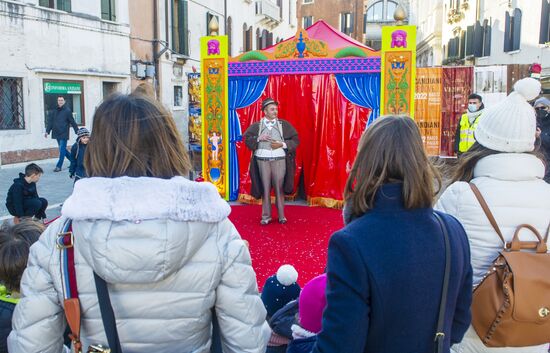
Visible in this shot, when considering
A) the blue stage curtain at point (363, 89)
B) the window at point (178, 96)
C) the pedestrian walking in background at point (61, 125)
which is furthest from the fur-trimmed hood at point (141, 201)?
the window at point (178, 96)

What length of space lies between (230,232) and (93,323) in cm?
46

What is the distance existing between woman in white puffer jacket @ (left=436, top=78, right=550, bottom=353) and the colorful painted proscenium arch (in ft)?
21.1

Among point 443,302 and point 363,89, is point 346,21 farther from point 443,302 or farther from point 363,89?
point 443,302

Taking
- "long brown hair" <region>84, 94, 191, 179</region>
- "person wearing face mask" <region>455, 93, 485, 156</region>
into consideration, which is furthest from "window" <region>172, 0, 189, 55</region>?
"long brown hair" <region>84, 94, 191, 179</region>

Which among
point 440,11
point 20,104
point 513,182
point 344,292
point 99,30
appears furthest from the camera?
point 440,11

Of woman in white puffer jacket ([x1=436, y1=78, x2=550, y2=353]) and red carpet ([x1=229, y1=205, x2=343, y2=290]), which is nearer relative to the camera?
woman in white puffer jacket ([x1=436, y1=78, x2=550, y2=353])

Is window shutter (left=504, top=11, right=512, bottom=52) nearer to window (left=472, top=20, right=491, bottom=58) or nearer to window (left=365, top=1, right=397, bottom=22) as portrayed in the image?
window (left=472, top=20, right=491, bottom=58)

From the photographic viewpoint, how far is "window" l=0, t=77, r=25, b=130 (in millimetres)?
11125

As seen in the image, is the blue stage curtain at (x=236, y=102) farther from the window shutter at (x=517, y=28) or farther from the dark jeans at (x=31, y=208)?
the window shutter at (x=517, y=28)

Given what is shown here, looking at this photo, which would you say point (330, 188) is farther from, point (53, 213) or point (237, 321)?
point (237, 321)

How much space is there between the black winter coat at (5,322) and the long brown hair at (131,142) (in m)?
0.87

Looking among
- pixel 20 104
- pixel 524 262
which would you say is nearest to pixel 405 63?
pixel 524 262

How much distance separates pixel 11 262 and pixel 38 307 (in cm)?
82

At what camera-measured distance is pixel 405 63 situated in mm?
7117
